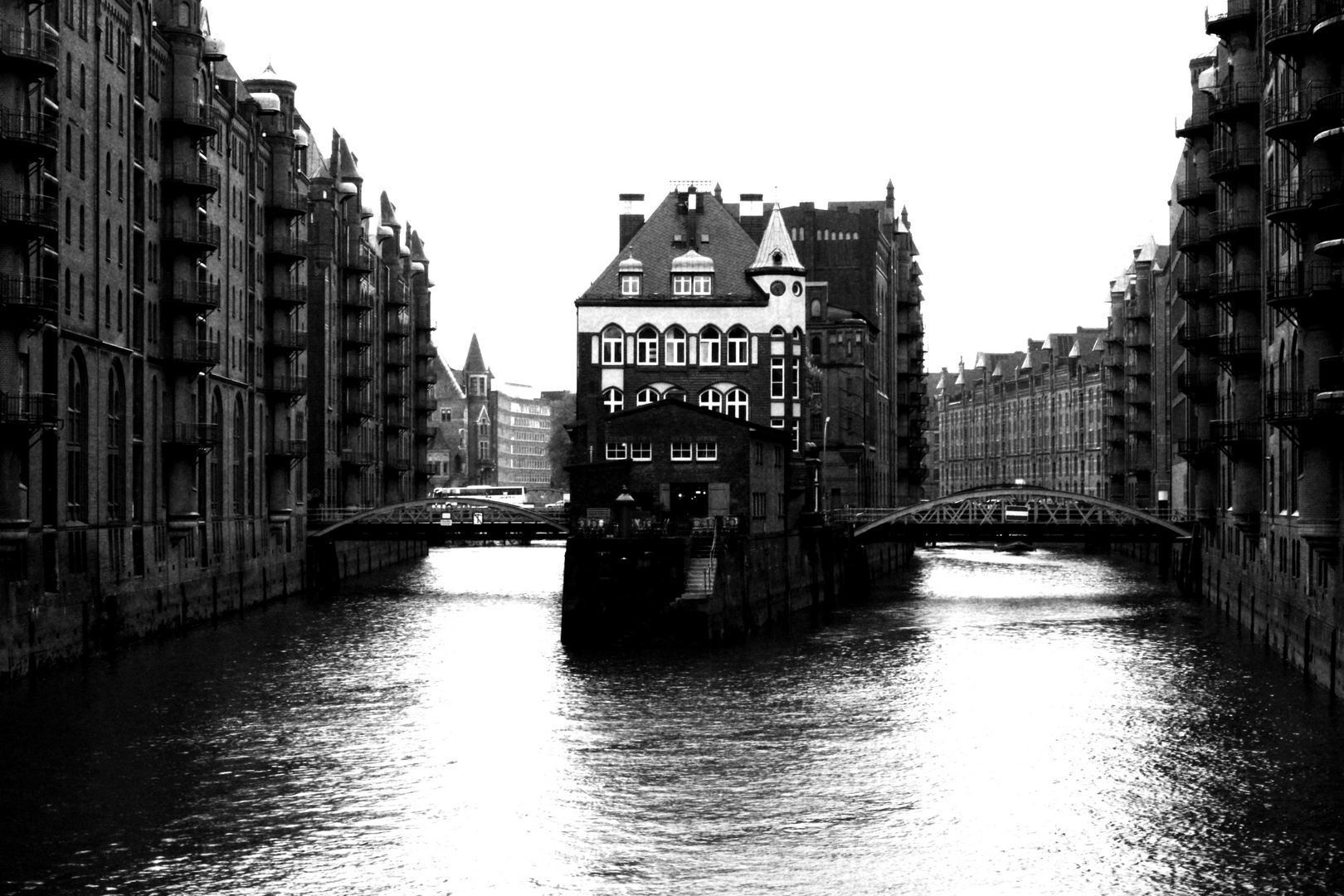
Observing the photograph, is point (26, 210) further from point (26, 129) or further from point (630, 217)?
point (630, 217)

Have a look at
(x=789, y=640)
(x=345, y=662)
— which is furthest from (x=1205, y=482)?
(x=345, y=662)

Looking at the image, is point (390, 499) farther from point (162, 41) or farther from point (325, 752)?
point (325, 752)

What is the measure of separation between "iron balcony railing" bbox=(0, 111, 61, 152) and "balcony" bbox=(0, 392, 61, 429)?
6776 mm

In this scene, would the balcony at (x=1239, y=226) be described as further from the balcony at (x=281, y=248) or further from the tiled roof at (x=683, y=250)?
the balcony at (x=281, y=248)

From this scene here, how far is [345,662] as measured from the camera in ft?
198

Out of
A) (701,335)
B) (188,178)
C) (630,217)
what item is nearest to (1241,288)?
(701,335)

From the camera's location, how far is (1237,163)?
214ft

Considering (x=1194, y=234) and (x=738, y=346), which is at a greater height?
(x=1194, y=234)

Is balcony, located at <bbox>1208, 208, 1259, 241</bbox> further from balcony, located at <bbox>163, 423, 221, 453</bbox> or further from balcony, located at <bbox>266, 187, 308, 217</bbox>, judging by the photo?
balcony, located at <bbox>266, 187, 308, 217</bbox>

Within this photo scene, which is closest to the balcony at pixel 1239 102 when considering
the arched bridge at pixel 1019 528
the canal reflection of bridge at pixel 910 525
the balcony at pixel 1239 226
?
the balcony at pixel 1239 226

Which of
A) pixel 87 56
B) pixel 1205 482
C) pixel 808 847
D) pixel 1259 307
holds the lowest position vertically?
pixel 808 847

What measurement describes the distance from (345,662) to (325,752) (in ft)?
59.8

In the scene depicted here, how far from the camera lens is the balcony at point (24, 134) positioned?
50.1 metres

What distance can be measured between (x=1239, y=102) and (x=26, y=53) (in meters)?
39.9
